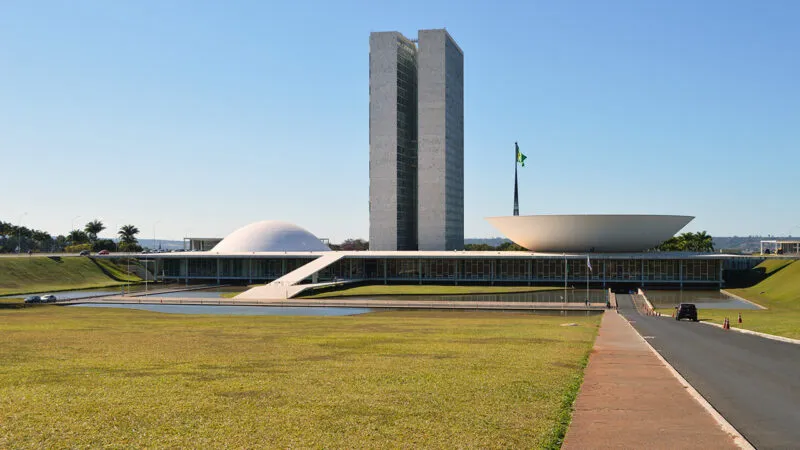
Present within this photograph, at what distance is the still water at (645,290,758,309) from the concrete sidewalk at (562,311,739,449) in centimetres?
5326

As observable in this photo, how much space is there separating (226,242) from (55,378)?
131355 millimetres

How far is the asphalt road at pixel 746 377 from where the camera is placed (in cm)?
1431

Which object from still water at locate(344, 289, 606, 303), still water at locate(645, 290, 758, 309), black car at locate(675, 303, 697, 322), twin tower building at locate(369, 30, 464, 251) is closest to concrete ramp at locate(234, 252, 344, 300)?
Answer: still water at locate(344, 289, 606, 303)

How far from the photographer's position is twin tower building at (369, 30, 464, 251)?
156 metres

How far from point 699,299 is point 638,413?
7274 centimetres

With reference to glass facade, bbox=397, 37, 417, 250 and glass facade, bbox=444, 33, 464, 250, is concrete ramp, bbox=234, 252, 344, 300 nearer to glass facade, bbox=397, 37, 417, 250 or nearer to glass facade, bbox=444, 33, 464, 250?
glass facade, bbox=397, 37, 417, 250

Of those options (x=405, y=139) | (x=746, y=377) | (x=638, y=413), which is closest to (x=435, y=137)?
(x=405, y=139)

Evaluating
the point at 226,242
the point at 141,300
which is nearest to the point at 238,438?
the point at 141,300

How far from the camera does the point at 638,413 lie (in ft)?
49.9

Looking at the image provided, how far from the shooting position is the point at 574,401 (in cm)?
1653

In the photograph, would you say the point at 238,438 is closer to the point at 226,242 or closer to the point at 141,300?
the point at 141,300

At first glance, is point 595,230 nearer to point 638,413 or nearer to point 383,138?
point 383,138

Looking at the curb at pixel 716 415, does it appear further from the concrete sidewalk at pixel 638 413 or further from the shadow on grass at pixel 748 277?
the shadow on grass at pixel 748 277

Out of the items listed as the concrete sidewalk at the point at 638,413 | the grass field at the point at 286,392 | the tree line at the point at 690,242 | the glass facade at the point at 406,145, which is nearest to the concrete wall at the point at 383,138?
the glass facade at the point at 406,145
